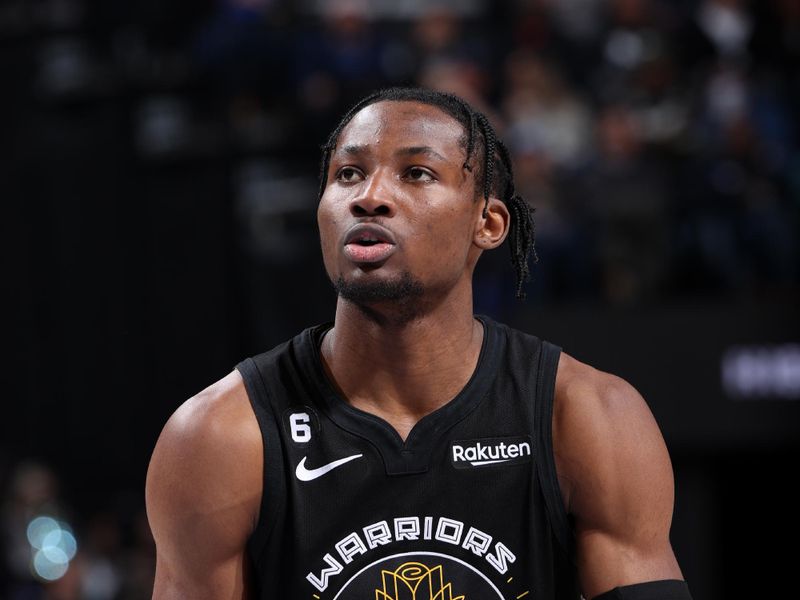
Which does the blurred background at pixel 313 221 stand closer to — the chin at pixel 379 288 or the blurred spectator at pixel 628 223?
→ the blurred spectator at pixel 628 223

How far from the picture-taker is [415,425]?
10.5 ft

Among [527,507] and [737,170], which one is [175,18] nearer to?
[737,170]

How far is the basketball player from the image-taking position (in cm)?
305

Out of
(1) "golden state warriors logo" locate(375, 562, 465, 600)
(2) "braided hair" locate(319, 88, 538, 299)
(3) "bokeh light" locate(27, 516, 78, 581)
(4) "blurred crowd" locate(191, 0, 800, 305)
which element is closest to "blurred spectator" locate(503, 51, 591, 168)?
(4) "blurred crowd" locate(191, 0, 800, 305)

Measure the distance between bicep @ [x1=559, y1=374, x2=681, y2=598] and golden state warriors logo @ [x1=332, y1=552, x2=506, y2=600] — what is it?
0.96 ft

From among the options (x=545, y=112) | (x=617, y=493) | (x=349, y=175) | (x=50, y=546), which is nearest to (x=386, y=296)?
(x=349, y=175)

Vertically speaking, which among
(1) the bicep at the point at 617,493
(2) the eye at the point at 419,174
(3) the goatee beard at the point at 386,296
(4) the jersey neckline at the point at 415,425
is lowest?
(1) the bicep at the point at 617,493

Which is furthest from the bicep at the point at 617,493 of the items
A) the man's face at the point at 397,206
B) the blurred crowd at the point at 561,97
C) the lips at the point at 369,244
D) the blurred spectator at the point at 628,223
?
the blurred spectator at the point at 628,223

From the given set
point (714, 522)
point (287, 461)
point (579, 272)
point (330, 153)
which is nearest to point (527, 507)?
point (287, 461)

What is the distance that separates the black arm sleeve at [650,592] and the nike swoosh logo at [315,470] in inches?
26.8

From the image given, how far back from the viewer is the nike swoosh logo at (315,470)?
311 centimetres

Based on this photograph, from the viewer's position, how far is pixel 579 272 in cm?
786

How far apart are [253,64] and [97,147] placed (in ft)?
5.10

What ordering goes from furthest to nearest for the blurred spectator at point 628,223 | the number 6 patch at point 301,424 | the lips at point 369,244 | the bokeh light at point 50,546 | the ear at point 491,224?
the bokeh light at point 50,546 → the blurred spectator at point 628,223 → the ear at point 491,224 → the number 6 patch at point 301,424 → the lips at point 369,244
